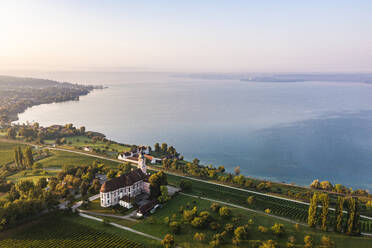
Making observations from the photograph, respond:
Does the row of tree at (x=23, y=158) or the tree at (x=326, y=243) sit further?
the row of tree at (x=23, y=158)

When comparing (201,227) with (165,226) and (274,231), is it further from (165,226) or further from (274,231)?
(274,231)

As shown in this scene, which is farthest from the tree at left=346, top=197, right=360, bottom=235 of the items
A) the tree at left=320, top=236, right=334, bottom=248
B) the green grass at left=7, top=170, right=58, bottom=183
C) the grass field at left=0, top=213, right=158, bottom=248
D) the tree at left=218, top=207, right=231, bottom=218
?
the green grass at left=7, top=170, right=58, bottom=183

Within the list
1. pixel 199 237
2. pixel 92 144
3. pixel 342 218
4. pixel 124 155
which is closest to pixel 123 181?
pixel 199 237

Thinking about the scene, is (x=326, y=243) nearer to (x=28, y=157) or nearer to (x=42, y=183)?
(x=42, y=183)

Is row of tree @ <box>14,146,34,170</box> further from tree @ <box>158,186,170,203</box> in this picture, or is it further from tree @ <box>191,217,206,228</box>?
tree @ <box>191,217,206,228</box>

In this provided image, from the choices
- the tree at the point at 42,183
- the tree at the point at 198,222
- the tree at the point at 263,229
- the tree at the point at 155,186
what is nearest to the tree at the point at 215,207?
the tree at the point at 198,222

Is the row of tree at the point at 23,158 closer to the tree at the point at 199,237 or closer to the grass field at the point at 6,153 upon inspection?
the grass field at the point at 6,153

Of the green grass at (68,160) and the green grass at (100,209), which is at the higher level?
the green grass at (100,209)

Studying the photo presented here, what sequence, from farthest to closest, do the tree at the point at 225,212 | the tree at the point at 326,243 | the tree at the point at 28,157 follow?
the tree at the point at 28,157 → the tree at the point at 225,212 → the tree at the point at 326,243
